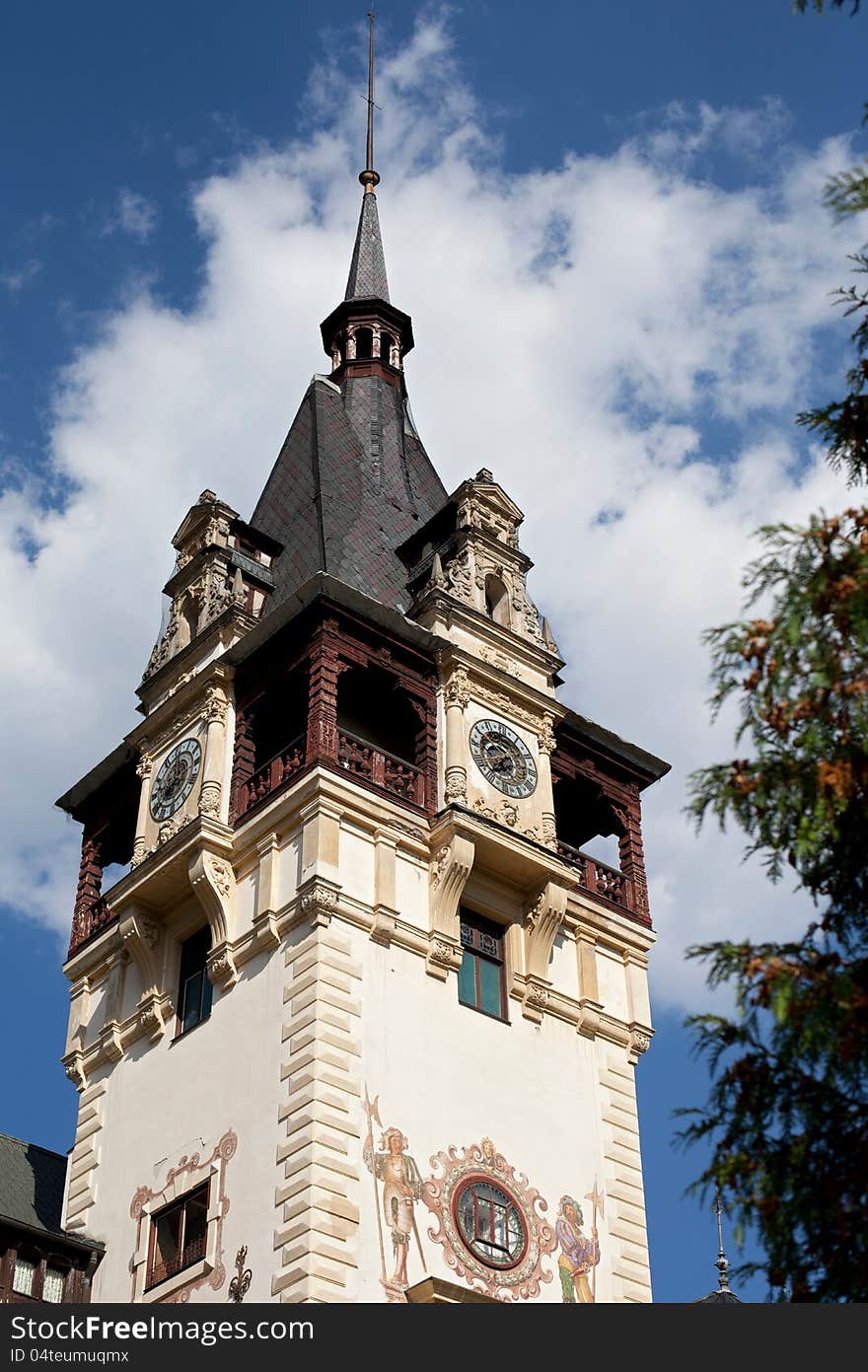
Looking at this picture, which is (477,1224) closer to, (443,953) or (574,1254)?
(574,1254)

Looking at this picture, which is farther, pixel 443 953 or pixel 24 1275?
pixel 443 953

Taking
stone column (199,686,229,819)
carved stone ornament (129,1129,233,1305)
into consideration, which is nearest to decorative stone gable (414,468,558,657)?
stone column (199,686,229,819)

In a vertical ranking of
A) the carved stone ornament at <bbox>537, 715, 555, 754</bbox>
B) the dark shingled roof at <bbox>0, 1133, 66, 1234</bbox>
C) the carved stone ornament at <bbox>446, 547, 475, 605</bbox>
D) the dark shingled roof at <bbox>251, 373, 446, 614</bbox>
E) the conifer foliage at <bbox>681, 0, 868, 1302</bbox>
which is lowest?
the conifer foliage at <bbox>681, 0, 868, 1302</bbox>

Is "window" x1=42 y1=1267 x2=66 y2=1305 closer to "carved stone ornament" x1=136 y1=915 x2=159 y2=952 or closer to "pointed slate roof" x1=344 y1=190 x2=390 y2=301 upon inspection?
"carved stone ornament" x1=136 y1=915 x2=159 y2=952

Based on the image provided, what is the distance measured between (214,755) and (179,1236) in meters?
8.74

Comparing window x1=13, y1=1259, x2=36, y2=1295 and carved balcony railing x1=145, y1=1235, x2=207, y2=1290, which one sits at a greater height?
window x1=13, y1=1259, x2=36, y2=1295

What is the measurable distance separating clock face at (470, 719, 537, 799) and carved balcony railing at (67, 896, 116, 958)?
309 inches

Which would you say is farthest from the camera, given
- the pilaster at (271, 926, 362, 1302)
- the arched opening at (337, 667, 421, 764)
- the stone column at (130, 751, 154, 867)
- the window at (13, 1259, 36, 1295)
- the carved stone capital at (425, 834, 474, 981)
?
the arched opening at (337, 667, 421, 764)

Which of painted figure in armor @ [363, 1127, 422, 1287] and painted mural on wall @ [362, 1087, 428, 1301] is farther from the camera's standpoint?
painted figure in armor @ [363, 1127, 422, 1287]

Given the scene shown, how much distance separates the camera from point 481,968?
34.0 metres

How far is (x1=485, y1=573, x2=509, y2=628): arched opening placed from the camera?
127ft

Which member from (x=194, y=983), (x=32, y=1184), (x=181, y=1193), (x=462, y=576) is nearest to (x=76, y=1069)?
(x=32, y=1184)

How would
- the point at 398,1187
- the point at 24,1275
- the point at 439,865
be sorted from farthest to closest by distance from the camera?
the point at 439,865
the point at 24,1275
the point at 398,1187

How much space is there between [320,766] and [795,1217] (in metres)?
19.5
